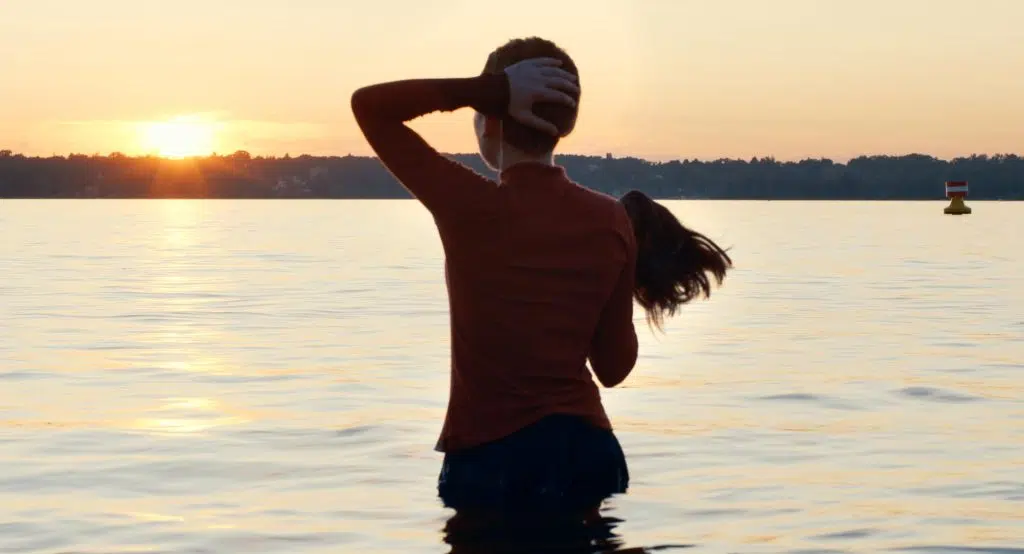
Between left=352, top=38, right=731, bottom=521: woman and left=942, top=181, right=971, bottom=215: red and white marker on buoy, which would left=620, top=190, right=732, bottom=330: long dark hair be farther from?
left=942, top=181, right=971, bottom=215: red and white marker on buoy

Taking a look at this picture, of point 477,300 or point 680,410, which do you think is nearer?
point 477,300

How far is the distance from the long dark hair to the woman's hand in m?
0.80

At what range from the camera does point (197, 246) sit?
210ft

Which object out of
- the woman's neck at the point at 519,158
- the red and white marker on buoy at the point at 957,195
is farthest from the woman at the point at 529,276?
the red and white marker on buoy at the point at 957,195

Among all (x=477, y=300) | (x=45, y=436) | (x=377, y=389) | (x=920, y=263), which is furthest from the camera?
(x=920, y=263)

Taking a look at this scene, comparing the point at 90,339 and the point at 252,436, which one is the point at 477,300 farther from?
the point at 90,339

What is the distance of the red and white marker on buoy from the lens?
9425 cm

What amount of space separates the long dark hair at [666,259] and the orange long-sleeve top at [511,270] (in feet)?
0.64

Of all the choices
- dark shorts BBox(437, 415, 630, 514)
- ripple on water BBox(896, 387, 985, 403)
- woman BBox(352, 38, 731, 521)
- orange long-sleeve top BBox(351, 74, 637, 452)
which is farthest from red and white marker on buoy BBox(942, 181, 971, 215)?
orange long-sleeve top BBox(351, 74, 637, 452)

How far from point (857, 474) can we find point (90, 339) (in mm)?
12740

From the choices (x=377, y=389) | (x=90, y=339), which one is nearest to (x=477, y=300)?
(x=377, y=389)

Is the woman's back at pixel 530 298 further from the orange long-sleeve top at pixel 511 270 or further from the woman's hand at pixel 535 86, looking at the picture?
the woman's hand at pixel 535 86

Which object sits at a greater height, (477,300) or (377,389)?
(477,300)

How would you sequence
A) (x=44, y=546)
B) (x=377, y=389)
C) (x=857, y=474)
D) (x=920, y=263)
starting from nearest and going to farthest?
(x=44, y=546), (x=857, y=474), (x=377, y=389), (x=920, y=263)
